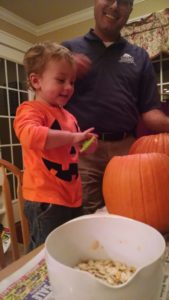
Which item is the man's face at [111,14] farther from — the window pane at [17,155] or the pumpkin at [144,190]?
the window pane at [17,155]

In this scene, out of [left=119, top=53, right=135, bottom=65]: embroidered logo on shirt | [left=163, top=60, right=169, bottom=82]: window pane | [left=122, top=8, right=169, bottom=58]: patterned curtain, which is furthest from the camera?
[left=163, top=60, right=169, bottom=82]: window pane

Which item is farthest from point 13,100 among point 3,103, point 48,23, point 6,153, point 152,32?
point 152,32

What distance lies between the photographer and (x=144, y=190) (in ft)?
2.20

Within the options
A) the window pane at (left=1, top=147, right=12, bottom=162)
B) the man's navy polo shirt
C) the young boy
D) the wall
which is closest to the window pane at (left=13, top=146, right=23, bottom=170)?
the window pane at (left=1, top=147, right=12, bottom=162)

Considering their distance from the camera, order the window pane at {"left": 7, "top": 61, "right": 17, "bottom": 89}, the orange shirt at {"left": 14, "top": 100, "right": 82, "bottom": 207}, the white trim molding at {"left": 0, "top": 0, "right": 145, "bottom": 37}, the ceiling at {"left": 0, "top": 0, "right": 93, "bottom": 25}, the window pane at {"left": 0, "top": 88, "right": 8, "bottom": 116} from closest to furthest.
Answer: the orange shirt at {"left": 14, "top": 100, "right": 82, "bottom": 207} < the ceiling at {"left": 0, "top": 0, "right": 93, "bottom": 25} < the white trim molding at {"left": 0, "top": 0, "right": 145, "bottom": 37} < the window pane at {"left": 0, "top": 88, "right": 8, "bottom": 116} < the window pane at {"left": 7, "top": 61, "right": 17, "bottom": 89}

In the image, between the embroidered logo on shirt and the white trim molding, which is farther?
the white trim molding

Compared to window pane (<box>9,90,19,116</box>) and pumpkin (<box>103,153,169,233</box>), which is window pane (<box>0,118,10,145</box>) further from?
pumpkin (<box>103,153,169,233</box>)

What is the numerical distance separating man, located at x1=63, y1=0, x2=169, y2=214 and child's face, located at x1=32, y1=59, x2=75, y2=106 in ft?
1.13

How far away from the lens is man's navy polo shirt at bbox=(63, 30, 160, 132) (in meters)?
1.22

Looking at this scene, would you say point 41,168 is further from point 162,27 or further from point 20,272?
point 162,27

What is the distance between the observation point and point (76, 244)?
0.48 m

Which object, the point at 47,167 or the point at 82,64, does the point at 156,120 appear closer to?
the point at 82,64

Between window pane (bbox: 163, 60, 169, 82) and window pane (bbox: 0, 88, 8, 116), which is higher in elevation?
window pane (bbox: 163, 60, 169, 82)

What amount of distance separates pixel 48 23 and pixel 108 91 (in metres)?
2.70
